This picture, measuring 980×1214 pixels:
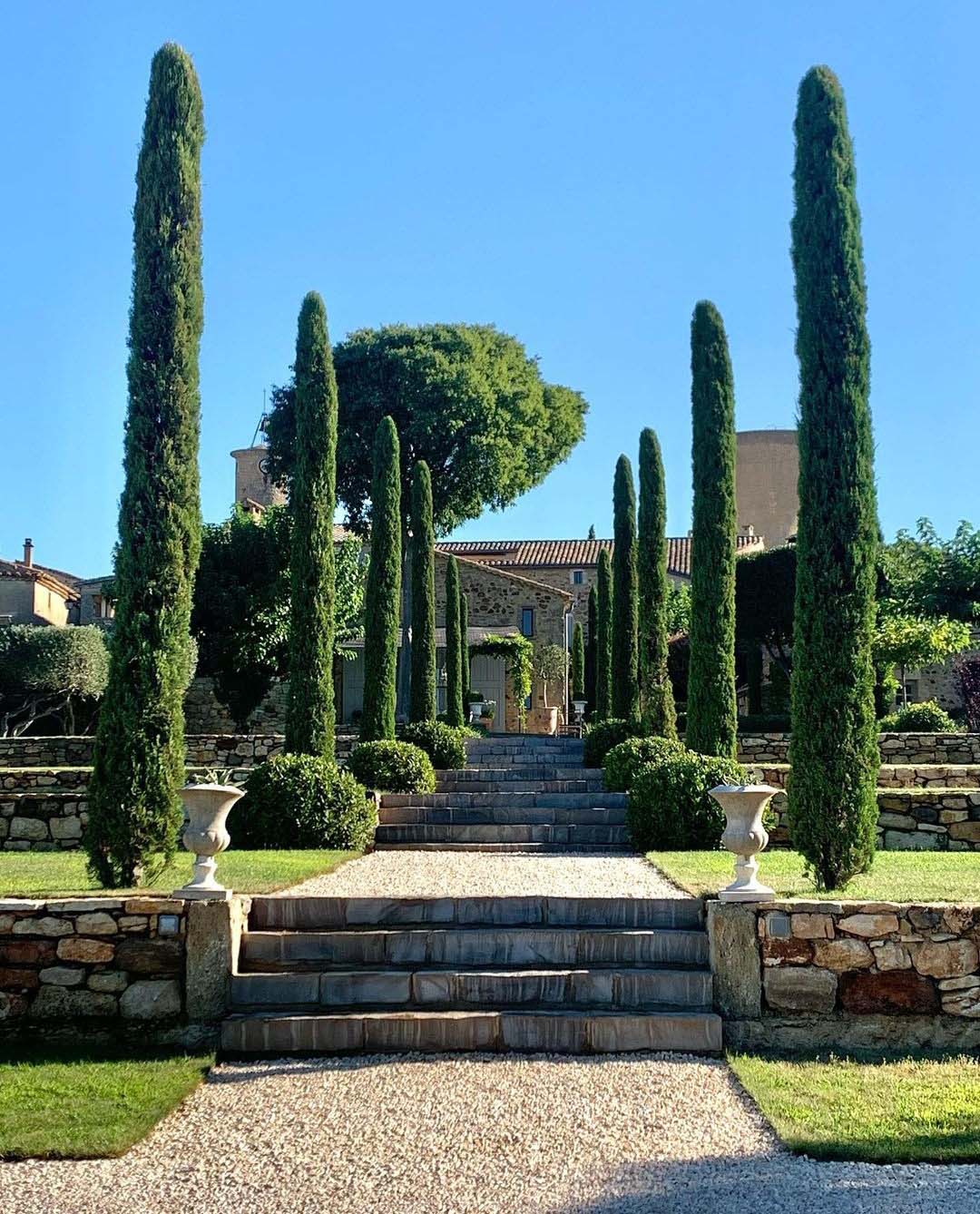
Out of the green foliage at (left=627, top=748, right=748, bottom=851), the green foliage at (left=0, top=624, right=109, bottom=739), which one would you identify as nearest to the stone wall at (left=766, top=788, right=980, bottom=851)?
the green foliage at (left=627, top=748, right=748, bottom=851)

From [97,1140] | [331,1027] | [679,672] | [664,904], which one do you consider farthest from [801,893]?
[679,672]

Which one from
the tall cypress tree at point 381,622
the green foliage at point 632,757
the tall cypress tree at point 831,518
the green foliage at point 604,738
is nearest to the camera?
the tall cypress tree at point 831,518

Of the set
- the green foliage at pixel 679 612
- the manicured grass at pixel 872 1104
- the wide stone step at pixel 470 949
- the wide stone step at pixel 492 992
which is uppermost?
the green foliage at pixel 679 612

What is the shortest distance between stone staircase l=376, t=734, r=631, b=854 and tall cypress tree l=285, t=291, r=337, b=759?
1.63 meters

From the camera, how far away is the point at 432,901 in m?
8.30

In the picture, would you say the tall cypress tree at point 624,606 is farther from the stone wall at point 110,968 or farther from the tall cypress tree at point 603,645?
the stone wall at point 110,968

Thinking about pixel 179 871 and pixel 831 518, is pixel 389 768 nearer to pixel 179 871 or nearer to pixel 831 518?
pixel 179 871

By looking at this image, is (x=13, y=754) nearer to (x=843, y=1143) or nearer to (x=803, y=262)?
(x=803, y=262)

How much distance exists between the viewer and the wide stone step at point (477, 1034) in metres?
6.92

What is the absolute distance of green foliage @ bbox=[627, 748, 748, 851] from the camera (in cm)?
1285

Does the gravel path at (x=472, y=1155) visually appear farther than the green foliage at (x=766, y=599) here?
No

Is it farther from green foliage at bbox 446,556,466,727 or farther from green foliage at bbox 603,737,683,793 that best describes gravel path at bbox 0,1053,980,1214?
green foliage at bbox 446,556,466,727

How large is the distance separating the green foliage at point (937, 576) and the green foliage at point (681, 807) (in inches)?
798

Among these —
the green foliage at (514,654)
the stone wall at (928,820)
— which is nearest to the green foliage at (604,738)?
the stone wall at (928,820)
